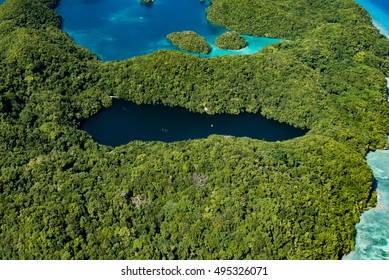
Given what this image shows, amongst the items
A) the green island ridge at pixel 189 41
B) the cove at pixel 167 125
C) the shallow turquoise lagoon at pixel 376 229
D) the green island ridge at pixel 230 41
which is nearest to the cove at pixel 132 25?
the green island ridge at pixel 230 41

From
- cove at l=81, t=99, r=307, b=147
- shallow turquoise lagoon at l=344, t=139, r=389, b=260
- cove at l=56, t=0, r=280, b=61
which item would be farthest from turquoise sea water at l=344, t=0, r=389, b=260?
cove at l=56, t=0, r=280, b=61

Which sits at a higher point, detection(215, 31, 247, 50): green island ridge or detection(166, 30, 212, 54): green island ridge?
detection(215, 31, 247, 50): green island ridge

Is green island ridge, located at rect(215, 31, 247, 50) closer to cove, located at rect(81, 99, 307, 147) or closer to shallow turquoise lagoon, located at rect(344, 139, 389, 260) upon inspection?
cove, located at rect(81, 99, 307, 147)

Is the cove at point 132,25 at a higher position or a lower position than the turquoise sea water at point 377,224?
higher

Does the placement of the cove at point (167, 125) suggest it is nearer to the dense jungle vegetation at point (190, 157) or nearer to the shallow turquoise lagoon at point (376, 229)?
the dense jungle vegetation at point (190, 157)

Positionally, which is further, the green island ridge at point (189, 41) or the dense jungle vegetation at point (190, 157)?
the green island ridge at point (189, 41)

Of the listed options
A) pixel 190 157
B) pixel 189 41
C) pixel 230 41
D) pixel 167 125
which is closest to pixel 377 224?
pixel 190 157

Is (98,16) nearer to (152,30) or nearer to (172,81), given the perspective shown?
(152,30)
